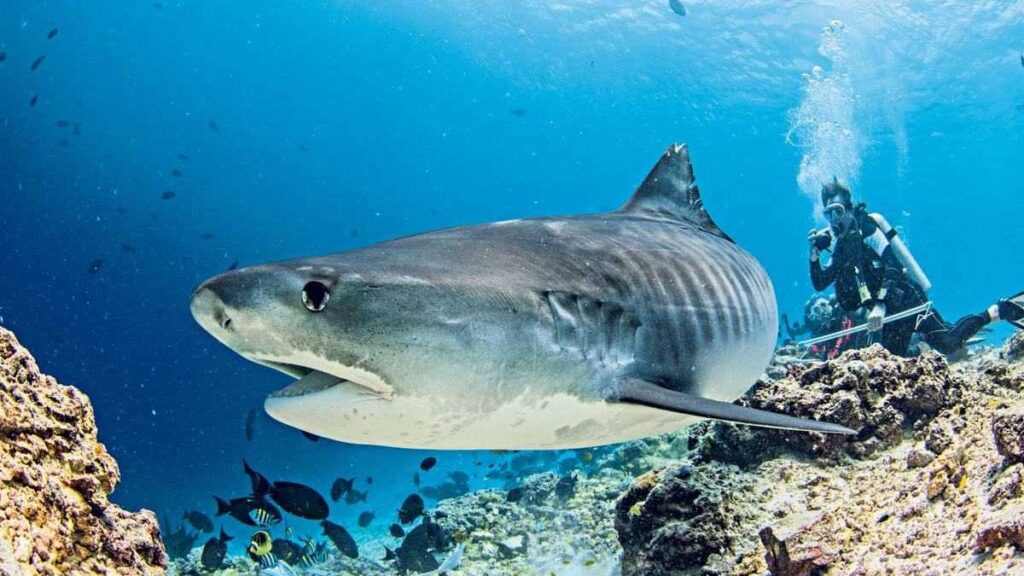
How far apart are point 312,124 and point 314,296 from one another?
8622 cm

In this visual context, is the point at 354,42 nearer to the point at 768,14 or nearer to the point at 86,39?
the point at 86,39

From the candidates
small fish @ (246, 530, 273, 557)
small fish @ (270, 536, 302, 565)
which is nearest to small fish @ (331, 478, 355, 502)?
small fish @ (270, 536, 302, 565)

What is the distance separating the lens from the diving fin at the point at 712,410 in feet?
7.16

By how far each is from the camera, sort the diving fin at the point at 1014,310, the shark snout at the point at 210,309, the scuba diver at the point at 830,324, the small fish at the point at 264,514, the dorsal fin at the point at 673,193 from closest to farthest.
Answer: the shark snout at the point at 210,309 → the dorsal fin at the point at 673,193 → the diving fin at the point at 1014,310 → the small fish at the point at 264,514 → the scuba diver at the point at 830,324

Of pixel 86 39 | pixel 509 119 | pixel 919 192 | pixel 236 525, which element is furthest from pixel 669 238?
pixel 919 192

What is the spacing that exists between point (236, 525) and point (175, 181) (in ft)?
127

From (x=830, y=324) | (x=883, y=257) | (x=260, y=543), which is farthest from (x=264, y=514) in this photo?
(x=830, y=324)

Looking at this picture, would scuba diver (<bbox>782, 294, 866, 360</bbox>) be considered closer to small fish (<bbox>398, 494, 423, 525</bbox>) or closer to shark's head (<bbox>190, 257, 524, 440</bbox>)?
small fish (<bbox>398, 494, 423, 525</bbox>)

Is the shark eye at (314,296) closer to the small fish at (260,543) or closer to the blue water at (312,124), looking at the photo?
the small fish at (260,543)

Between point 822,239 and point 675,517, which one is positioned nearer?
point 675,517

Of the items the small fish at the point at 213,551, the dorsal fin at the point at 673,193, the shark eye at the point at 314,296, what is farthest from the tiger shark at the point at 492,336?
the small fish at the point at 213,551

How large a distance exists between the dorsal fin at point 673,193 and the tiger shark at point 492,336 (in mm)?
1172

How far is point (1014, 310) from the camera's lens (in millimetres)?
7238

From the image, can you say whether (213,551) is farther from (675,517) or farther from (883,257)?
(883,257)
